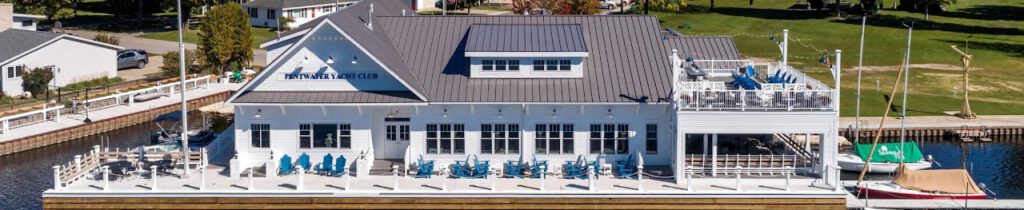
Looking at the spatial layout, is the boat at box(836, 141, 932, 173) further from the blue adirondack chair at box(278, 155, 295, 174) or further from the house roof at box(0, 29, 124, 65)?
the house roof at box(0, 29, 124, 65)

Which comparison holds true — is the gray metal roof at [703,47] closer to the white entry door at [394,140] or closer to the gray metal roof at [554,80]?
the gray metal roof at [554,80]

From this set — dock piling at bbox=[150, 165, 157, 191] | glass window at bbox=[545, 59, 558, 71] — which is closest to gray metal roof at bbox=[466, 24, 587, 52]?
glass window at bbox=[545, 59, 558, 71]

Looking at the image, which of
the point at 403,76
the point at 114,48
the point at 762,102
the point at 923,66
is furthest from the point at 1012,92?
the point at 114,48

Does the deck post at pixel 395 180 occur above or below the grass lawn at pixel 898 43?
below

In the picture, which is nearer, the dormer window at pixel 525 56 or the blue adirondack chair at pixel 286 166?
the blue adirondack chair at pixel 286 166

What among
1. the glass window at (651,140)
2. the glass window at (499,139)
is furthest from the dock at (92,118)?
the glass window at (651,140)

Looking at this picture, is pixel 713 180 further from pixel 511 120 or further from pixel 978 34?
pixel 978 34
